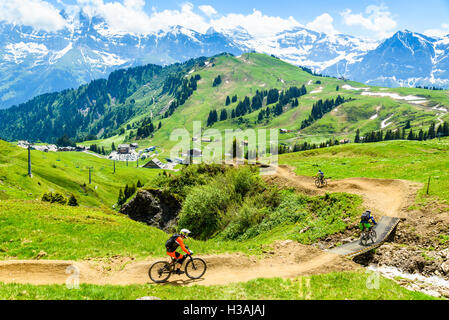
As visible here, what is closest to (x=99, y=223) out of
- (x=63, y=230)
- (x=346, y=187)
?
(x=63, y=230)

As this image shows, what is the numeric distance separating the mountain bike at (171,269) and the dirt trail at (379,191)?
2021 centimetres

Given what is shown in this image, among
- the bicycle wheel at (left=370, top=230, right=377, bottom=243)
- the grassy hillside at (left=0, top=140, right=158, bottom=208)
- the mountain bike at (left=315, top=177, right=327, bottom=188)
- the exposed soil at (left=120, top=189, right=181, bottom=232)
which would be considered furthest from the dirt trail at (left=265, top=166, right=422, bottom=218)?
the grassy hillside at (left=0, top=140, right=158, bottom=208)

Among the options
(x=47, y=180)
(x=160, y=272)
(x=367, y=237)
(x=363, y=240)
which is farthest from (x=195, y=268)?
(x=47, y=180)

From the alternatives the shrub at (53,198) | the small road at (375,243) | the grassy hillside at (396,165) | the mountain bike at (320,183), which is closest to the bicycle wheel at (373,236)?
the small road at (375,243)

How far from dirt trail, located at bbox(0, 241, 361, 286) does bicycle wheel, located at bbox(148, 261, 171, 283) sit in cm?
42

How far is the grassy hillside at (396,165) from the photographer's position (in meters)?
35.4

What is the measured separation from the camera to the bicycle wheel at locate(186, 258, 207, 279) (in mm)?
19594

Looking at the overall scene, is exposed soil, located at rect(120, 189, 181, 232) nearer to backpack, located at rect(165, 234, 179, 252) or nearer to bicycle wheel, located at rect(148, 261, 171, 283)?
bicycle wheel, located at rect(148, 261, 171, 283)

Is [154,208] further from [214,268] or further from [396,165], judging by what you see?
[396,165]

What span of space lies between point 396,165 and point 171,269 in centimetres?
4604

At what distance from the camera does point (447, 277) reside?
18.5 m
